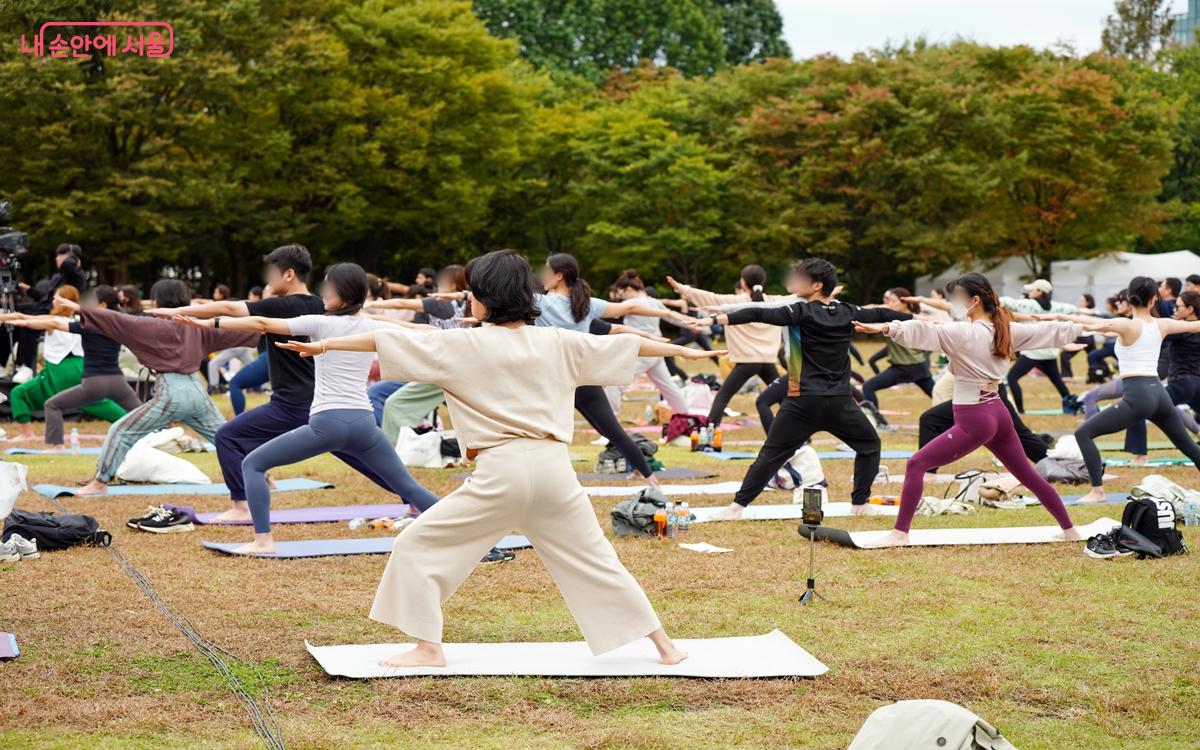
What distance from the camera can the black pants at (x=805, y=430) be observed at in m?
9.22

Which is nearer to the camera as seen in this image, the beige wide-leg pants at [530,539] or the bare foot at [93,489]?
the beige wide-leg pants at [530,539]

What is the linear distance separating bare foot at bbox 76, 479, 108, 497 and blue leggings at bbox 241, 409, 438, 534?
10.9ft

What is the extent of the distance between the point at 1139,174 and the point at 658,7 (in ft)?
74.9

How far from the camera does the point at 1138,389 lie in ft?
33.7

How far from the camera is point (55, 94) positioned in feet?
101

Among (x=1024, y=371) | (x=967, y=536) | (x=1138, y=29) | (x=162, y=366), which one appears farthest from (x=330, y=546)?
(x=1138, y=29)

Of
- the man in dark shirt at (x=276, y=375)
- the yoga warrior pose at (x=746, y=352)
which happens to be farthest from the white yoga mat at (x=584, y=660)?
the yoga warrior pose at (x=746, y=352)

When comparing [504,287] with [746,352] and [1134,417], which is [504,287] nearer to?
[1134,417]

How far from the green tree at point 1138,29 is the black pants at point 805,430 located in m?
64.7

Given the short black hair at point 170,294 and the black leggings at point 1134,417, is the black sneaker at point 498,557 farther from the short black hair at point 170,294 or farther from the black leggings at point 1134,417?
the black leggings at point 1134,417

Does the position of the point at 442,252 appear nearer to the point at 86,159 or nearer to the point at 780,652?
the point at 86,159

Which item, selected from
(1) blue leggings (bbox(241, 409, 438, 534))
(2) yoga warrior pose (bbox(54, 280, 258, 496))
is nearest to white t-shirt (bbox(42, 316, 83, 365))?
(2) yoga warrior pose (bbox(54, 280, 258, 496))

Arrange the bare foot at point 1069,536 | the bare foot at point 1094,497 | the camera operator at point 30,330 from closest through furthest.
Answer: the bare foot at point 1069,536 → the bare foot at point 1094,497 → the camera operator at point 30,330

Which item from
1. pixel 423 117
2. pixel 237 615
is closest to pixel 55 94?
pixel 423 117
